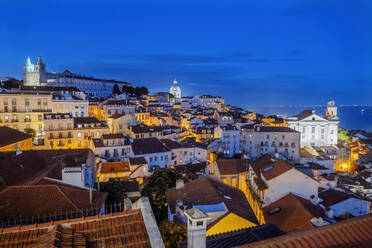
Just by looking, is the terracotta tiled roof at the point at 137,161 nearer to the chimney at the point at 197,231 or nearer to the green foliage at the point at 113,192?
the green foliage at the point at 113,192

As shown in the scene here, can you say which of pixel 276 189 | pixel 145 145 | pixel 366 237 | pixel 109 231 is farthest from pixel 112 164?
pixel 366 237

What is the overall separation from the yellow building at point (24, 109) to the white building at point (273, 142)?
42.5 m

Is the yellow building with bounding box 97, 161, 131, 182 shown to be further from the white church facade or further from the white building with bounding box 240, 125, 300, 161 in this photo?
the white church facade

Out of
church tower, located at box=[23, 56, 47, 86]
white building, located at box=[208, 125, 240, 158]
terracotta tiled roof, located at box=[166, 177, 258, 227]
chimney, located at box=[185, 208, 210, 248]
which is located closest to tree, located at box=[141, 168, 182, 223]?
terracotta tiled roof, located at box=[166, 177, 258, 227]

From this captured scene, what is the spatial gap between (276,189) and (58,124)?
35.7 metres

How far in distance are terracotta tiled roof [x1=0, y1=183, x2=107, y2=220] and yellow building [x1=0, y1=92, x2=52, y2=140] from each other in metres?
39.0

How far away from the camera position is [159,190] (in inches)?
743

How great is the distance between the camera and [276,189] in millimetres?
20016

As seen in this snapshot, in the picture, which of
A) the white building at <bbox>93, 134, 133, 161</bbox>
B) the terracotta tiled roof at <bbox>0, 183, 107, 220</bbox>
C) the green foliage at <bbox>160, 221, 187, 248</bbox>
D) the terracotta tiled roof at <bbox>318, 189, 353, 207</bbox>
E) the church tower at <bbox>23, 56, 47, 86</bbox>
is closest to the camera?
the terracotta tiled roof at <bbox>0, 183, 107, 220</bbox>

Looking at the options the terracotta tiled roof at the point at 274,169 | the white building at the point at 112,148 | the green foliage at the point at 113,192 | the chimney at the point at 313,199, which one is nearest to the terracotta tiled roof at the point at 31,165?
the green foliage at the point at 113,192

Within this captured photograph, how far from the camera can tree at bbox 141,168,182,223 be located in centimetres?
1728

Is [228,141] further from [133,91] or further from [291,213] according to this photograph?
[133,91]

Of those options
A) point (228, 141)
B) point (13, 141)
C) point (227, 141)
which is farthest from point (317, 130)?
point (13, 141)

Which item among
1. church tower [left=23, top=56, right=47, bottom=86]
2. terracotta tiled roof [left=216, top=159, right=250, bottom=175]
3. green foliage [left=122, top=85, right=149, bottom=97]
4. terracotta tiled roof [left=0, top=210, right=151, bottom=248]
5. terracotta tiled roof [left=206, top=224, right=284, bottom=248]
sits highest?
church tower [left=23, top=56, right=47, bottom=86]
